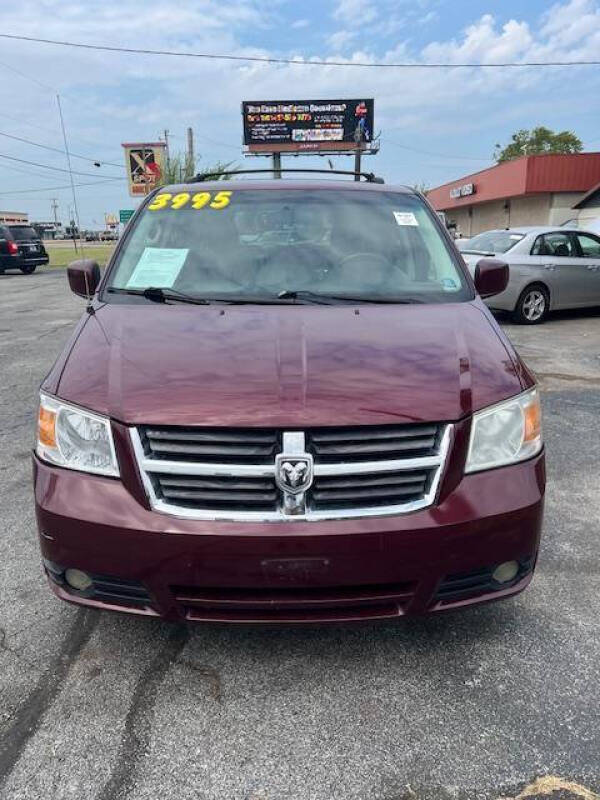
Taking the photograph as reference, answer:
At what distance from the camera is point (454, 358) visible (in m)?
2.32

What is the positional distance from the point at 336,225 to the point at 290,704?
2308 millimetres

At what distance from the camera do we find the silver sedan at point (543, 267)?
10250mm

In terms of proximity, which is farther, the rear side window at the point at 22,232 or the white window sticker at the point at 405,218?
the rear side window at the point at 22,232

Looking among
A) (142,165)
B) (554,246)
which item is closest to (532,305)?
(554,246)

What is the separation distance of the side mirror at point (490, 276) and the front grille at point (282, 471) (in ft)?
5.19

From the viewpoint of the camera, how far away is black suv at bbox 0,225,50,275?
75.4 ft

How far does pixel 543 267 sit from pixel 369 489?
9.48 metres

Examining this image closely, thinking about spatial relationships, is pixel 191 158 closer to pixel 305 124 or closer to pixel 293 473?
pixel 305 124

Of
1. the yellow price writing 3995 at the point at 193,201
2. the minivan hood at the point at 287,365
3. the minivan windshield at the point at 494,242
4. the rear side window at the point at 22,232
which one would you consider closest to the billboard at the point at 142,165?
the rear side window at the point at 22,232

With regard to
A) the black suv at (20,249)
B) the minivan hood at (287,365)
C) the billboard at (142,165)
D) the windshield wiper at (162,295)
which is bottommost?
the black suv at (20,249)

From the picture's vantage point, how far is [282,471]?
1.96 metres

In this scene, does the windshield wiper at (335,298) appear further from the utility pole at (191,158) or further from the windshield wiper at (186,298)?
the utility pole at (191,158)

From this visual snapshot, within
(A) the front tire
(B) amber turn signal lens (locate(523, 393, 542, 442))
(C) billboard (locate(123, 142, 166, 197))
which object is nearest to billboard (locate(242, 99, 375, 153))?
(C) billboard (locate(123, 142, 166, 197))

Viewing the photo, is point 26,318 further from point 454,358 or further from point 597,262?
point 454,358
